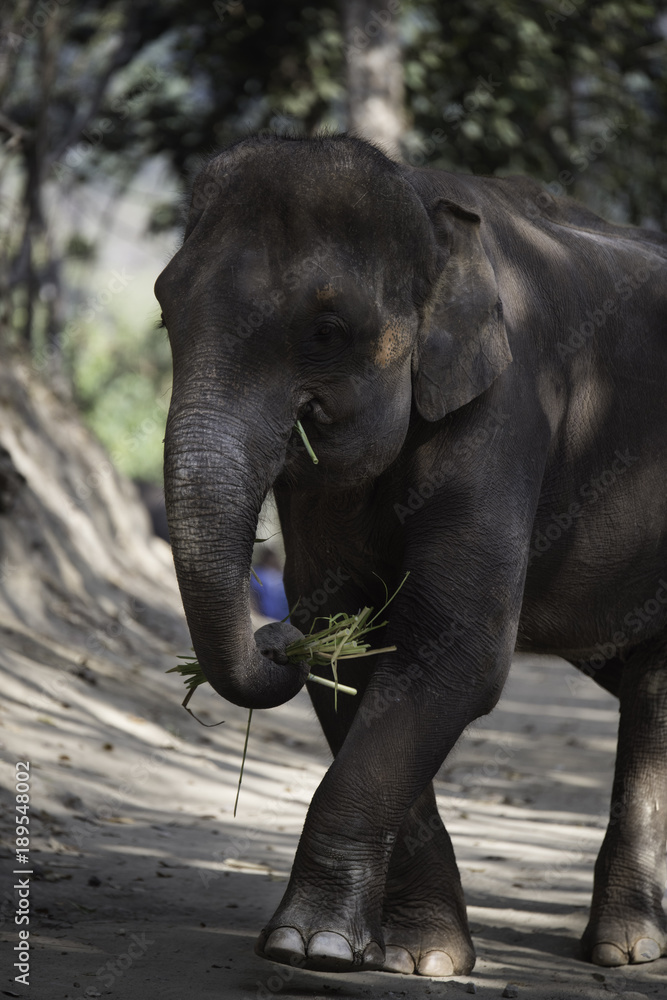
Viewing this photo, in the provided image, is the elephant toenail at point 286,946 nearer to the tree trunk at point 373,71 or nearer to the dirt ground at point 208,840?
the dirt ground at point 208,840

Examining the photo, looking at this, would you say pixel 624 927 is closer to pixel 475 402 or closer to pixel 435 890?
pixel 435 890

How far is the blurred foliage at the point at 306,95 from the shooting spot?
13.4 meters

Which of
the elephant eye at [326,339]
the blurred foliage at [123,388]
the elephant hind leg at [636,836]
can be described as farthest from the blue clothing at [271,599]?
the elephant eye at [326,339]

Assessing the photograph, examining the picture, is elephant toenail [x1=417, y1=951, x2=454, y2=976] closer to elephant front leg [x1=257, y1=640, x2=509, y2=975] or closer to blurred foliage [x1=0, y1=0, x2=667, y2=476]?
elephant front leg [x1=257, y1=640, x2=509, y2=975]

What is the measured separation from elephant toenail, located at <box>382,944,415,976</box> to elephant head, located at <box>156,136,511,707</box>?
1079 millimetres

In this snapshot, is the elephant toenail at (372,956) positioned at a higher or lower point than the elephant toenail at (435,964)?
higher

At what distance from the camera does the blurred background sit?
12656 mm

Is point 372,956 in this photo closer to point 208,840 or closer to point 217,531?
point 217,531

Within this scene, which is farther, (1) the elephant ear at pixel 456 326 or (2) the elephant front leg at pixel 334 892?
(1) the elephant ear at pixel 456 326

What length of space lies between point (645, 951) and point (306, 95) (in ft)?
42.5

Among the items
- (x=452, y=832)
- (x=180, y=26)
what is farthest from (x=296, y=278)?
(x=180, y=26)

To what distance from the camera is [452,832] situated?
6.32 metres

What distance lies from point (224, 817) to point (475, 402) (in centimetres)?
342

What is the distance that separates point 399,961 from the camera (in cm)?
385
